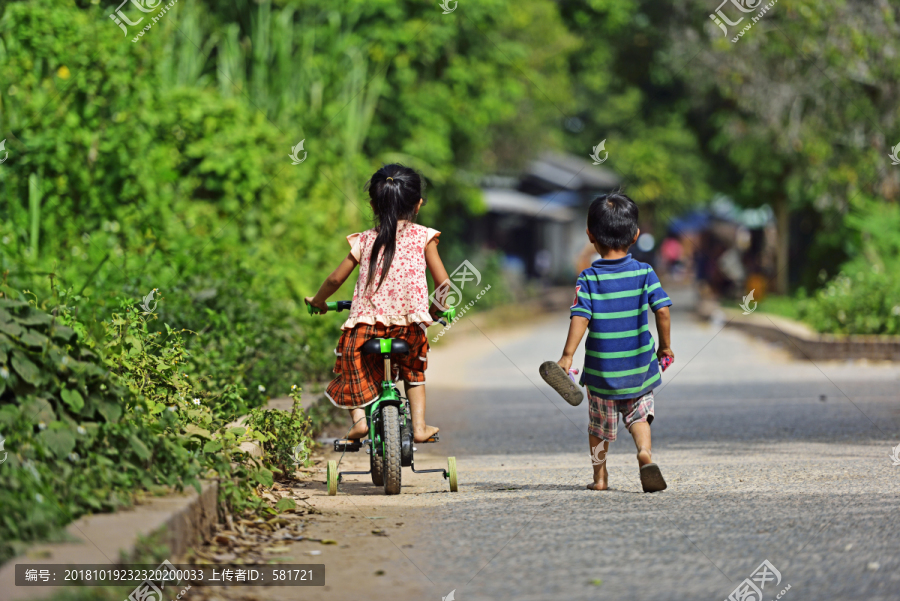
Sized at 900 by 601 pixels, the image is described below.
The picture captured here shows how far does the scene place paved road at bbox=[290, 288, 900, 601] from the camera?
420 centimetres

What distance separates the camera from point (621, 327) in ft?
19.2

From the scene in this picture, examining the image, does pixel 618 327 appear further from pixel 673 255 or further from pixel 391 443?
pixel 673 255

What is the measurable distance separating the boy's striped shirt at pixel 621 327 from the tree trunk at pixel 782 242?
23260 millimetres

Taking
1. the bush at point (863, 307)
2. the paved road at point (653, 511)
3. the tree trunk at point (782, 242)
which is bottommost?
the paved road at point (653, 511)

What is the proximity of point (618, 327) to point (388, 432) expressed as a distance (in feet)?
4.12

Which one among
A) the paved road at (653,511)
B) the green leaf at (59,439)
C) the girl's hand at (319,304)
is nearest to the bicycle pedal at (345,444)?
the paved road at (653,511)

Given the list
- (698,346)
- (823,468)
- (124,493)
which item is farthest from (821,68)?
(124,493)

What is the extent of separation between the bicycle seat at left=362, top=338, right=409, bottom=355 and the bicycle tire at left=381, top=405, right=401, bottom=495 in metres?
0.28

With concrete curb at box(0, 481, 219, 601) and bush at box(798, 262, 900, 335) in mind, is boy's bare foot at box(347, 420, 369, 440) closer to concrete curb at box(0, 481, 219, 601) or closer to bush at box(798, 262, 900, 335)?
concrete curb at box(0, 481, 219, 601)

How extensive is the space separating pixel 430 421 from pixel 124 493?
4997 millimetres

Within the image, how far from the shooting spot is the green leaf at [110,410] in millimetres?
4789

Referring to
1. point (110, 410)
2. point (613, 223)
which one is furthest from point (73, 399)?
point (613, 223)

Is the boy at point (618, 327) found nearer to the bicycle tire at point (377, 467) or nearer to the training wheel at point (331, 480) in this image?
the bicycle tire at point (377, 467)

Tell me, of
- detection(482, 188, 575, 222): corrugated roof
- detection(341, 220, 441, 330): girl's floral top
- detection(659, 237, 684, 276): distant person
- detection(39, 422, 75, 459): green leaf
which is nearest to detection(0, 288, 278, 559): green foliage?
detection(39, 422, 75, 459): green leaf
